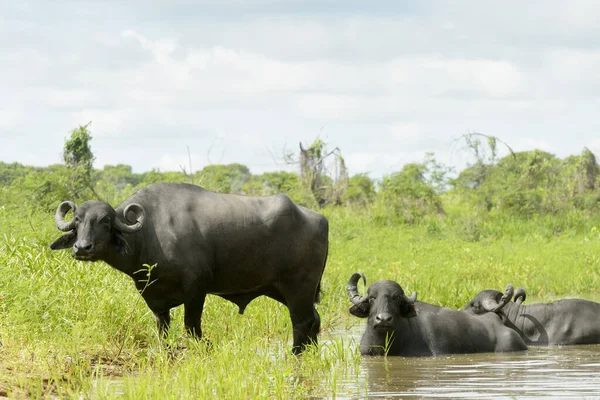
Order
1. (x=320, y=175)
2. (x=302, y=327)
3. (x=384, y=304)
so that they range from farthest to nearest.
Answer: (x=320, y=175) < (x=384, y=304) < (x=302, y=327)

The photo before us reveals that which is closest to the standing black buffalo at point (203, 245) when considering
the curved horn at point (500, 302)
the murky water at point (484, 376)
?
the murky water at point (484, 376)

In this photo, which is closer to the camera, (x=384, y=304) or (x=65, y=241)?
(x=65, y=241)

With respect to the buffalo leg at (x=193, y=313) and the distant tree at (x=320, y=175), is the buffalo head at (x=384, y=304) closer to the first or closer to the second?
the buffalo leg at (x=193, y=313)

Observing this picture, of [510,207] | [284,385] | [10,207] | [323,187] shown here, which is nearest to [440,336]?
[284,385]

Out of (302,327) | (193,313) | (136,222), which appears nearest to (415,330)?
(302,327)

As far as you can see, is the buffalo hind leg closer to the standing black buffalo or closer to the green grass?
the standing black buffalo

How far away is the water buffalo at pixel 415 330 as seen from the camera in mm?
8125

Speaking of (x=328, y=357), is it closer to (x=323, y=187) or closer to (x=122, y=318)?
(x=122, y=318)

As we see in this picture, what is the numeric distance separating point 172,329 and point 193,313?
38 centimetres

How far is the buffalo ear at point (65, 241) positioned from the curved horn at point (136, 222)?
443 mm

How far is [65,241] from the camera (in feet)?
23.5

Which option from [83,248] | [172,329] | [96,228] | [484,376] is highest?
[96,228]

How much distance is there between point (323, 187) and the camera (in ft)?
85.0

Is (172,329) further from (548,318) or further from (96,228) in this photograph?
(548,318)
